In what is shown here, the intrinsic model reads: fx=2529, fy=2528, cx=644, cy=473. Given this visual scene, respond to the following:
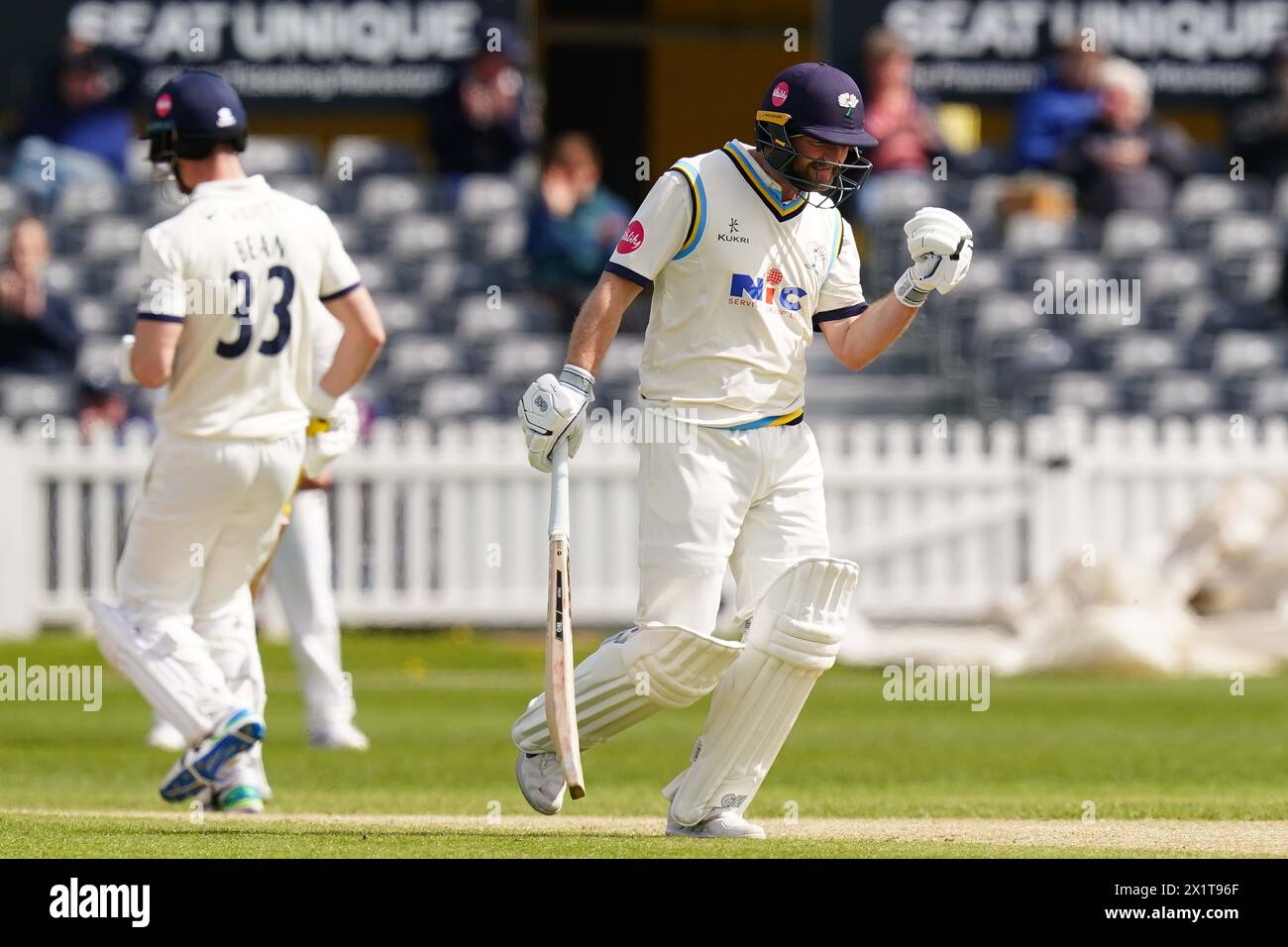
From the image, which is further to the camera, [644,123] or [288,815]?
[644,123]

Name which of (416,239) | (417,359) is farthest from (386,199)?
(417,359)

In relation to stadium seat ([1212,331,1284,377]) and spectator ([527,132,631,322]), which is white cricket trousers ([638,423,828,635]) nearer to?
spectator ([527,132,631,322])

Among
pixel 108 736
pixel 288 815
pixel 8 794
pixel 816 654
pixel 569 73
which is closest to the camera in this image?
pixel 816 654

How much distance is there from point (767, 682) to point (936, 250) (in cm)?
131

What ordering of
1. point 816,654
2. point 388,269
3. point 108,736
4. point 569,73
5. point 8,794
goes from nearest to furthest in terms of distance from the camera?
point 816,654, point 8,794, point 108,736, point 388,269, point 569,73

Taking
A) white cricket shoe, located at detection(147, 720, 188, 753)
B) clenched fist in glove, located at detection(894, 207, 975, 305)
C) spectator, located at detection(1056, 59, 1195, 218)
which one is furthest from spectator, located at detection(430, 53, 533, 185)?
clenched fist in glove, located at detection(894, 207, 975, 305)

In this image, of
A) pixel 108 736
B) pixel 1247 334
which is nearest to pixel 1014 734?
pixel 108 736

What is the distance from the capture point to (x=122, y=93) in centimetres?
1964

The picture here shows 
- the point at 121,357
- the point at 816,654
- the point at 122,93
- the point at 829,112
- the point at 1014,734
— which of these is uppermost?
the point at 122,93

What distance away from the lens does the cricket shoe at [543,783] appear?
23.6ft

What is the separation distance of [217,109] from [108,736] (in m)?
4.37

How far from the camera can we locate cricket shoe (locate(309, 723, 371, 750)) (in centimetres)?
1088
